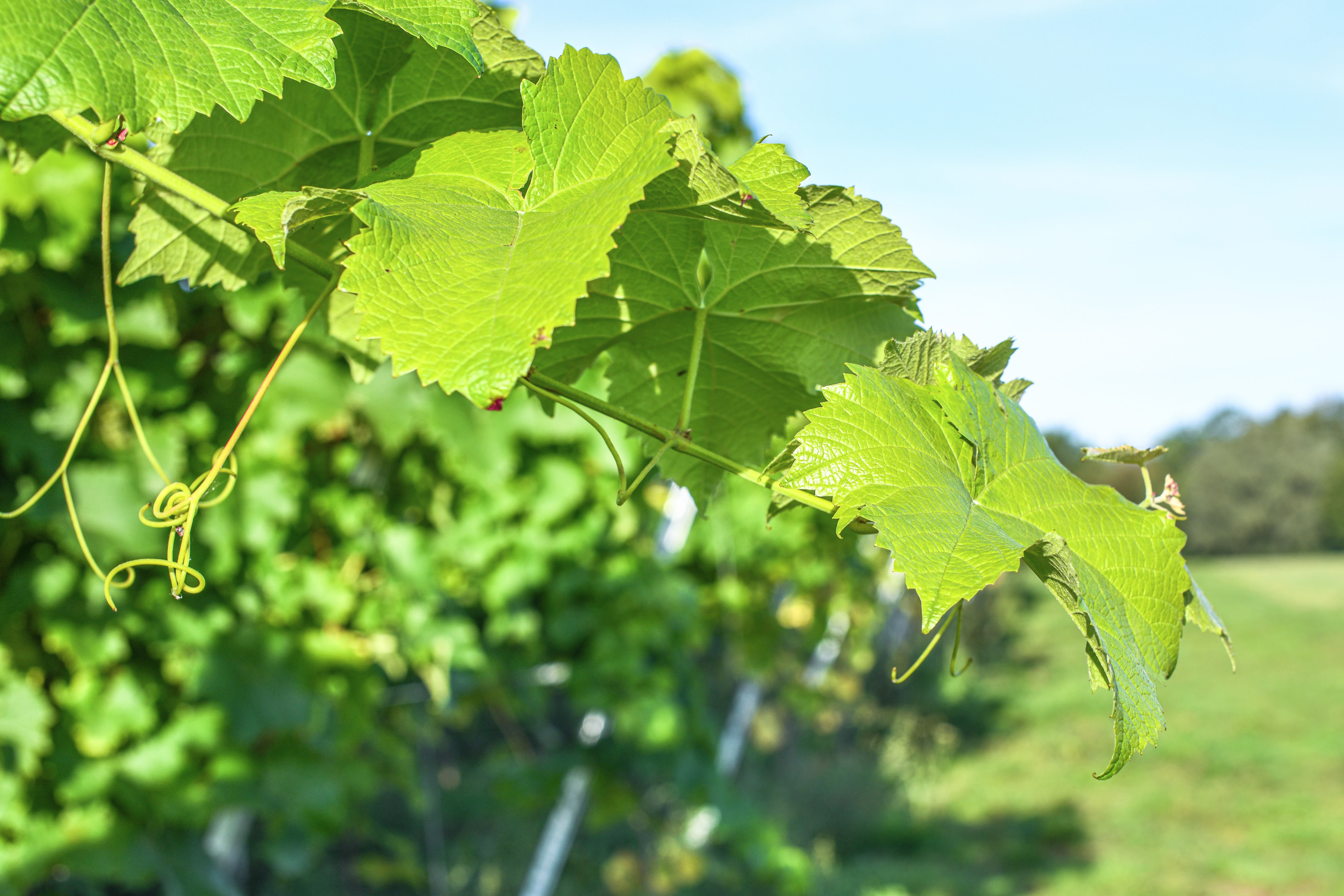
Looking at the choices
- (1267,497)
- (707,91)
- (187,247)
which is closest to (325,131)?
(187,247)

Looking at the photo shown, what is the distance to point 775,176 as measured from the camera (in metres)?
0.54

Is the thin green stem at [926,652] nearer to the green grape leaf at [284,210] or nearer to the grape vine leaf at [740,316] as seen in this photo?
the grape vine leaf at [740,316]

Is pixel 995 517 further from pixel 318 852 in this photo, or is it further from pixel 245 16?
pixel 318 852

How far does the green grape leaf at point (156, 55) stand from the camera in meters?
0.44

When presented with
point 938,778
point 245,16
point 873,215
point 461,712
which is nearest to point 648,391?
point 873,215

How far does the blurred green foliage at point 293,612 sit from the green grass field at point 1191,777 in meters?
3.02

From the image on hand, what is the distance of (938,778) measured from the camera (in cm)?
968

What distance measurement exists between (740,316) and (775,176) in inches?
7.0

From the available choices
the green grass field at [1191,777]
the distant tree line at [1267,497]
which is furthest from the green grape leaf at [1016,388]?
the distant tree line at [1267,497]

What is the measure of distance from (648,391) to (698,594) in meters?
3.42

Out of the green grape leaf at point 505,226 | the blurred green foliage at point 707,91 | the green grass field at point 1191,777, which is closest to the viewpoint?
the green grape leaf at point 505,226

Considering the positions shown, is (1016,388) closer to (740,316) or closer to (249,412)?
(740,316)

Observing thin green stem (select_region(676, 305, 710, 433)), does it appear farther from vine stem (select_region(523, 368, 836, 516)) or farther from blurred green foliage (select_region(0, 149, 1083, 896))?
blurred green foliage (select_region(0, 149, 1083, 896))

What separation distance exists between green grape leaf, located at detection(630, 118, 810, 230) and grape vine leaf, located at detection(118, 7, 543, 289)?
0.56ft
